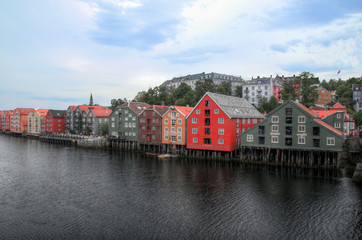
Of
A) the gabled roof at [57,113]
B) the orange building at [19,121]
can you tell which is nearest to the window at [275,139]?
the gabled roof at [57,113]

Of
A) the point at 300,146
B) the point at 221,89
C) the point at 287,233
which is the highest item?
the point at 221,89

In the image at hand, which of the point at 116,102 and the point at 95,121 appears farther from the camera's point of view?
the point at 116,102

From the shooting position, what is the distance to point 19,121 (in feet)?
422

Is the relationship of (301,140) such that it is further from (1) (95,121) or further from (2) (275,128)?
(1) (95,121)

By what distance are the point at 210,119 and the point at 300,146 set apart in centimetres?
1744

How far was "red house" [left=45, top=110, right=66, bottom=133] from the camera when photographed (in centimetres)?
10638

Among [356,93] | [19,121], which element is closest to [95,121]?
[19,121]

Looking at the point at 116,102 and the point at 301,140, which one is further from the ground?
the point at 116,102

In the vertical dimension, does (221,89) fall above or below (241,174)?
above

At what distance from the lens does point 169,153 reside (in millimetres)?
61000

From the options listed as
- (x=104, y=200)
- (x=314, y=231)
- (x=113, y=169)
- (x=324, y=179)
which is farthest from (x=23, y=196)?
(x=324, y=179)

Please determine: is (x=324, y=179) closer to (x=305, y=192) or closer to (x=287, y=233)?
(x=305, y=192)

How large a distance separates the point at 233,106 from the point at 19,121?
11507 cm

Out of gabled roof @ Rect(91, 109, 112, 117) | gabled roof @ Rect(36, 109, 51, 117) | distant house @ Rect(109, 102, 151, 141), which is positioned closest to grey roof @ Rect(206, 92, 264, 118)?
distant house @ Rect(109, 102, 151, 141)
